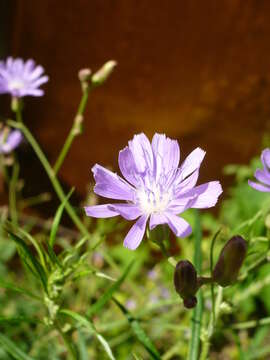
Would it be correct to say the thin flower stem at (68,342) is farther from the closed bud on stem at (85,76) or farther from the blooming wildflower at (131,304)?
the blooming wildflower at (131,304)

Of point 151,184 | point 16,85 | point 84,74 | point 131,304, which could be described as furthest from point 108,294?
point 131,304

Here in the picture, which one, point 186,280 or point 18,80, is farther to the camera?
point 18,80

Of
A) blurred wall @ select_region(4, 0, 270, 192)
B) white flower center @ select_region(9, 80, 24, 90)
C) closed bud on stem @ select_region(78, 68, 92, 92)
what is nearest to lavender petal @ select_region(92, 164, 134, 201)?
closed bud on stem @ select_region(78, 68, 92, 92)

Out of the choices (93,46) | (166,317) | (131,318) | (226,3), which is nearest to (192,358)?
(131,318)

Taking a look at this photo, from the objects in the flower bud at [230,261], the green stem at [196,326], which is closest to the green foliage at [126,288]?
the green stem at [196,326]

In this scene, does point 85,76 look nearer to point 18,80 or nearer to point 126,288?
point 18,80

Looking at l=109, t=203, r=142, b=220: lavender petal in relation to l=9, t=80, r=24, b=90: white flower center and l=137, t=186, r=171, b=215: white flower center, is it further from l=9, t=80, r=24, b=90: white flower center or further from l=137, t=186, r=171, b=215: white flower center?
l=9, t=80, r=24, b=90: white flower center

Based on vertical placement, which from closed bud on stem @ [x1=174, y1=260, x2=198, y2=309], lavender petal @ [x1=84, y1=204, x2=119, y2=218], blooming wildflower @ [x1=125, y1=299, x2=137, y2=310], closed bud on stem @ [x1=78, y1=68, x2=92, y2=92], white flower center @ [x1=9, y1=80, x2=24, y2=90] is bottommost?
blooming wildflower @ [x1=125, y1=299, x2=137, y2=310]
